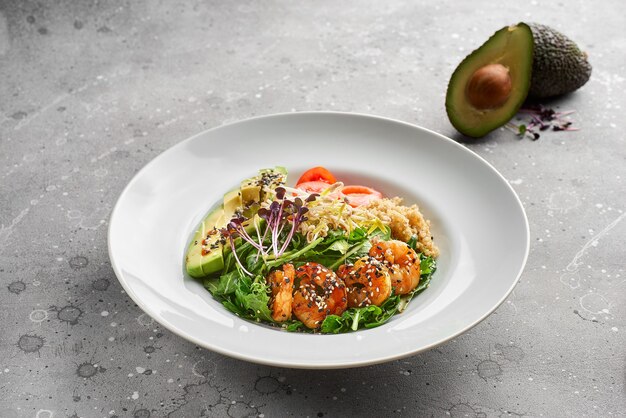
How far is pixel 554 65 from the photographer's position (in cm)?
347

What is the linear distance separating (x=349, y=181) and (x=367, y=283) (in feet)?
2.30

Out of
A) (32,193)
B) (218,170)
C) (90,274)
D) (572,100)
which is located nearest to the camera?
(90,274)

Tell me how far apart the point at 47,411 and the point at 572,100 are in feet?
8.93

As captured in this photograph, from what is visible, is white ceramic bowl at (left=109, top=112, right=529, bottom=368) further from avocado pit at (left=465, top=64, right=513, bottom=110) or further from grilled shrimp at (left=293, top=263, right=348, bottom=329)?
avocado pit at (left=465, top=64, right=513, bottom=110)

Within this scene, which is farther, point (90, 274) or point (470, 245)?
point (90, 274)

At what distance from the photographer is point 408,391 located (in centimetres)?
216

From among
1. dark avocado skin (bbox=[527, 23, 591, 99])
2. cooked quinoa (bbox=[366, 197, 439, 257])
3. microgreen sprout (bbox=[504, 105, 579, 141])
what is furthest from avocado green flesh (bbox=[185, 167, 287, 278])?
dark avocado skin (bbox=[527, 23, 591, 99])

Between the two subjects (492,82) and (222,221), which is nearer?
(222,221)

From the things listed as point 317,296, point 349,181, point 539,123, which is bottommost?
point 539,123

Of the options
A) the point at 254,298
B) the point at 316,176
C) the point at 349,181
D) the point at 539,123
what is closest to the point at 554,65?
the point at 539,123

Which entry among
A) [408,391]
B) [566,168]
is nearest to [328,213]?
[408,391]

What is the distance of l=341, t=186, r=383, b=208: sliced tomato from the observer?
8.81 feet

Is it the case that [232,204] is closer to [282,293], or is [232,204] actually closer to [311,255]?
[311,255]

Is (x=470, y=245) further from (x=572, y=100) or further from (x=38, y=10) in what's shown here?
(x=38, y=10)
